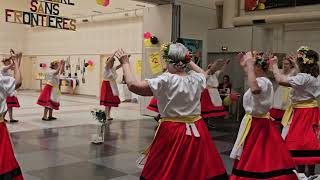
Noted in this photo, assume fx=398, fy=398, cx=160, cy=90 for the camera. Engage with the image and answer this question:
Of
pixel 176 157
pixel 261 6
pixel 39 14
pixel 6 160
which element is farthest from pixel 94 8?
pixel 176 157

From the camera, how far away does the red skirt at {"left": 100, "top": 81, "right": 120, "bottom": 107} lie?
31.6 feet

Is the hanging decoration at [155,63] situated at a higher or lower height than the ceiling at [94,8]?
lower

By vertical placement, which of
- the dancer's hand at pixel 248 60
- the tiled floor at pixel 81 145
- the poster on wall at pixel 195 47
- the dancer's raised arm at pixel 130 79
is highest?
the poster on wall at pixel 195 47

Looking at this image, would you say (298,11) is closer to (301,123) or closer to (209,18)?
(209,18)

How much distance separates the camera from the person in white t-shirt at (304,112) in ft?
14.0

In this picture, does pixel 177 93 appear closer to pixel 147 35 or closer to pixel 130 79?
pixel 130 79

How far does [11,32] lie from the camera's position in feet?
67.9

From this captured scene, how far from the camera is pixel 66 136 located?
745 centimetres

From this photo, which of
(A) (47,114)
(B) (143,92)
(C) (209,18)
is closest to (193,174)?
(B) (143,92)

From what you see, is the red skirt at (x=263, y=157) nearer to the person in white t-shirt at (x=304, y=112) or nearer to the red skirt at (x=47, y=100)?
the person in white t-shirt at (x=304, y=112)

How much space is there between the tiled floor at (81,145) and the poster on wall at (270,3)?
3114 millimetres

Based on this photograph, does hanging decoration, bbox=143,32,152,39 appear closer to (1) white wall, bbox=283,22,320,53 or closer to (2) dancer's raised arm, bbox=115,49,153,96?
(1) white wall, bbox=283,22,320,53

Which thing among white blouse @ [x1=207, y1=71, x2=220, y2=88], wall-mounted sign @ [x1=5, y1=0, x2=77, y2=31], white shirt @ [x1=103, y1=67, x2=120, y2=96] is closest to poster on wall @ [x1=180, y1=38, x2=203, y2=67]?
white blouse @ [x1=207, y1=71, x2=220, y2=88]

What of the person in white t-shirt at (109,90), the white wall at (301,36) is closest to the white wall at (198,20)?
the white wall at (301,36)
